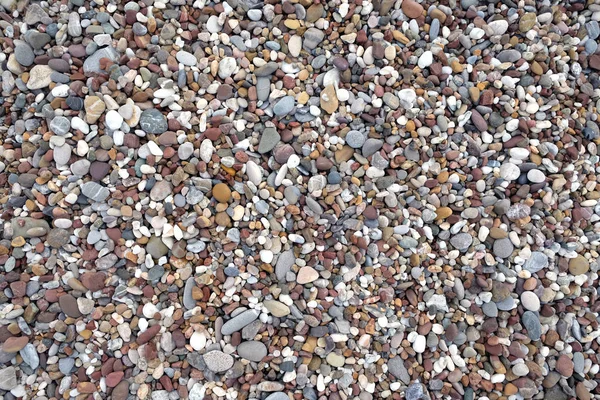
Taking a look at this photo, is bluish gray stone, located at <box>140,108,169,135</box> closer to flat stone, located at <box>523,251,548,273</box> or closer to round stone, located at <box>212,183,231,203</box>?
round stone, located at <box>212,183,231,203</box>

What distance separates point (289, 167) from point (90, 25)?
2.14 feet

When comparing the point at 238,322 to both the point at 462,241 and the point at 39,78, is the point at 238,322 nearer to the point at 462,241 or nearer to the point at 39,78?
the point at 462,241

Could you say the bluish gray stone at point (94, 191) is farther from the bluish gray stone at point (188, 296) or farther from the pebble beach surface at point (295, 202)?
the bluish gray stone at point (188, 296)

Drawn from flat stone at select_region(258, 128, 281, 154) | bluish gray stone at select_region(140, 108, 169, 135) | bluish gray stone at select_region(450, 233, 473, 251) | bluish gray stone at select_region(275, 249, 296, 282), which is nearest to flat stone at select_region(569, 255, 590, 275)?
bluish gray stone at select_region(450, 233, 473, 251)

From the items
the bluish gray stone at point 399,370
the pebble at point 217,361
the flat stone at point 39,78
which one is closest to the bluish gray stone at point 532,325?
the bluish gray stone at point 399,370

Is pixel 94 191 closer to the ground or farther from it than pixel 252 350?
farther from it

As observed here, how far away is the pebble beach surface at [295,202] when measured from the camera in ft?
4.02

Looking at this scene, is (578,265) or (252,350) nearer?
(252,350)

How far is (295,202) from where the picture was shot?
4.11ft

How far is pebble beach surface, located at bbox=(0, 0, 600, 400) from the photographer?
4.02ft

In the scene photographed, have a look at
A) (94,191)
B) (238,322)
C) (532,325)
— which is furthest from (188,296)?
(532,325)

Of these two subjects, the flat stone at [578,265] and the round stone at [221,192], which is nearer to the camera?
the round stone at [221,192]

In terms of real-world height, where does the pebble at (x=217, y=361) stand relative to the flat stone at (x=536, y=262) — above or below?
below

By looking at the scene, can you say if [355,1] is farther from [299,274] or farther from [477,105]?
[299,274]
